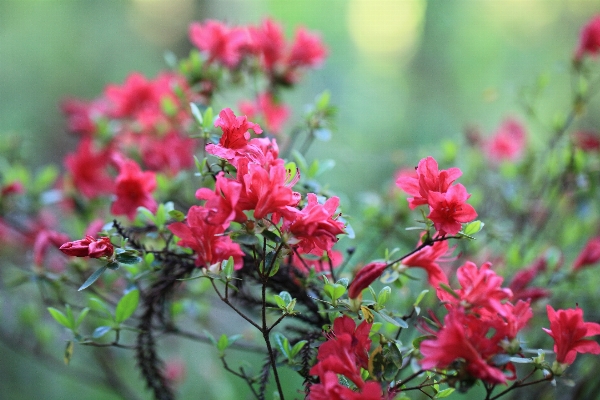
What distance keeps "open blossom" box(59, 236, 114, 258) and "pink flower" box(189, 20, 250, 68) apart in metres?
0.56

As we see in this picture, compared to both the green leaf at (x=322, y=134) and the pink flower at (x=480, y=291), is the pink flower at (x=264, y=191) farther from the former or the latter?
the green leaf at (x=322, y=134)

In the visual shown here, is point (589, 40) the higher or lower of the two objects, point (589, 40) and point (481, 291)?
the higher

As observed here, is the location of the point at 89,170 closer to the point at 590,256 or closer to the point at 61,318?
the point at 61,318

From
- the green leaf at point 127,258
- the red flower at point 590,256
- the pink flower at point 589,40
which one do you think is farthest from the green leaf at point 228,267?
the pink flower at point 589,40

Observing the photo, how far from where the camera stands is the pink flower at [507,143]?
4.97ft

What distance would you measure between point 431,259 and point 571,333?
6.7 inches

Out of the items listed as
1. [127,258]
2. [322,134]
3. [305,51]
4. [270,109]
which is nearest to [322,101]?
[322,134]

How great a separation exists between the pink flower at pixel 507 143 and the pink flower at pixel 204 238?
1.14 meters

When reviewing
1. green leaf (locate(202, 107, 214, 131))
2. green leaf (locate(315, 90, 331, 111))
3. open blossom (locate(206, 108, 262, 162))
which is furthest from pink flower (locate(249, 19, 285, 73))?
open blossom (locate(206, 108, 262, 162))

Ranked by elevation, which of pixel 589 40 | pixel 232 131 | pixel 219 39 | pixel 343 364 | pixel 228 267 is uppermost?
pixel 589 40

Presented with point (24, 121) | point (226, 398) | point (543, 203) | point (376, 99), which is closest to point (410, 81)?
point (376, 99)

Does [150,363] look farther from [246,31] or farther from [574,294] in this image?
[574,294]

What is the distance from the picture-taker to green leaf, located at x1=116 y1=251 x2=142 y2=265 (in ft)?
1.94

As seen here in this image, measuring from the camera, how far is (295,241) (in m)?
0.55
